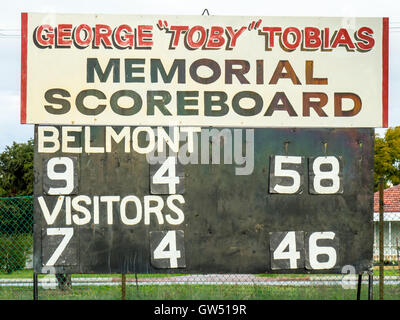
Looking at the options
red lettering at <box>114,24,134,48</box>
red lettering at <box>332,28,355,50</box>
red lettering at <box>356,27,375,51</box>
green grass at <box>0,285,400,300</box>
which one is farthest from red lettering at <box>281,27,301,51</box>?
green grass at <box>0,285,400,300</box>

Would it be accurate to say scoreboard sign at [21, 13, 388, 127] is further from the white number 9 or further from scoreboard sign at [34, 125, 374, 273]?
the white number 9

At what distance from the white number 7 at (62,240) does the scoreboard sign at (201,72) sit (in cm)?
114

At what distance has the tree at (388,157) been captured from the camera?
36.3 m

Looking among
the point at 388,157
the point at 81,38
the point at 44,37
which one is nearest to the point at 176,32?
the point at 81,38

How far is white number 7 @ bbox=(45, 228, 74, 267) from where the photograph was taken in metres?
5.66

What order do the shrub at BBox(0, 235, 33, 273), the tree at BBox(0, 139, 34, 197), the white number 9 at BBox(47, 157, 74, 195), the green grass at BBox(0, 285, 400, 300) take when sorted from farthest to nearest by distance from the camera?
the tree at BBox(0, 139, 34, 197) → the shrub at BBox(0, 235, 33, 273) → the green grass at BBox(0, 285, 400, 300) → the white number 9 at BBox(47, 157, 74, 195)

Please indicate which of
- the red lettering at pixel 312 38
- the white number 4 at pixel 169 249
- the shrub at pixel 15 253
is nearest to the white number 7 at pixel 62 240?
the white number 4 at pixel 169 249

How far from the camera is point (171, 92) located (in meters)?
5.72

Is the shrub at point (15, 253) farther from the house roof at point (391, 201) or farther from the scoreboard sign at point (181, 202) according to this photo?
the house roof at point (391, 201)

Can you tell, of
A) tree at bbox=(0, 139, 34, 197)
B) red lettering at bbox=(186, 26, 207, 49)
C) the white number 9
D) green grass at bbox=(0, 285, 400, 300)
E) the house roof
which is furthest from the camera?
tree at bbox=(0, 139, 34, 197)

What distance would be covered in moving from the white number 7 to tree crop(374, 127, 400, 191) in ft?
107

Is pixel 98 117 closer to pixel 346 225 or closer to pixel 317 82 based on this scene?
pixel 317 82

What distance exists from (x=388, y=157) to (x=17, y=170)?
1006 inches

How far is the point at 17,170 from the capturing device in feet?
122
